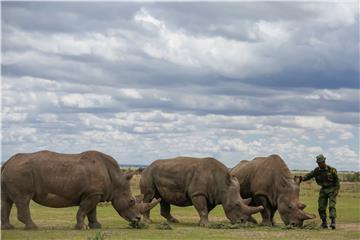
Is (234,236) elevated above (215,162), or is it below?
below

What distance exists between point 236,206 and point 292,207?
191cm

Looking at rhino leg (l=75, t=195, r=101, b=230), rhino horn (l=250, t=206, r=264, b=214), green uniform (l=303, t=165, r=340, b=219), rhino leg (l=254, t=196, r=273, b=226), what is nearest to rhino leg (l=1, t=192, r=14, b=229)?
rhino leg (l=75, t=195, r=101, b=230)

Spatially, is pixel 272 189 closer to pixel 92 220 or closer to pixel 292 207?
pixel 292 207

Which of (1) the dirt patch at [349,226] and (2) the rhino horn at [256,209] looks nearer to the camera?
(2) the rhino horn at [256,209]

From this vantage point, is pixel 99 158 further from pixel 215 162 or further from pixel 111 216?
pixel 111 216

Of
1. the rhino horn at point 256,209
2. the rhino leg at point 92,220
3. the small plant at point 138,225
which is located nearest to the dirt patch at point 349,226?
the rhino horn at point 256,209

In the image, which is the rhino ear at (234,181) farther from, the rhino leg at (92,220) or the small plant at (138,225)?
the rhino leg at (92,220)

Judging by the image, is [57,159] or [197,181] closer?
[57,159]

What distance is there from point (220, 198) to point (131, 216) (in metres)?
3.40

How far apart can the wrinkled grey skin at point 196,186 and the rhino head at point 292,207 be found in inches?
48.8

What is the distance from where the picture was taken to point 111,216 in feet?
96.5

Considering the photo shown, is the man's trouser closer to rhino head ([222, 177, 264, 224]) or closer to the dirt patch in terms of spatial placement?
the dirt patch

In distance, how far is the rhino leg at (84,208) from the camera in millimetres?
22422

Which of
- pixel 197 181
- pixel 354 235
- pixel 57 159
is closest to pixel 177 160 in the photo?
pixel 197 181
